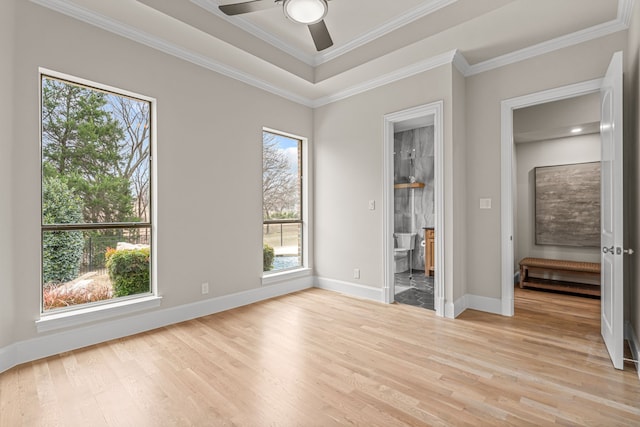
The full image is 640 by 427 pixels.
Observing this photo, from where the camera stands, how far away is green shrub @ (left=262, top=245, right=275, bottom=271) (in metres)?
4.34

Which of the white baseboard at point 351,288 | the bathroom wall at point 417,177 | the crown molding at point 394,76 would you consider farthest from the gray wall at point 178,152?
the bathroom wall at point 417,177

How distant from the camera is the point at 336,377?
7.30 ft

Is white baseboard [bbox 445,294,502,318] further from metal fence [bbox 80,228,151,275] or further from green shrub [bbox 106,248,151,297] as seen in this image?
metal fence [bbox 80,228,151,275]

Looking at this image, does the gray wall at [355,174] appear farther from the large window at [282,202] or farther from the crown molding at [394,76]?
the large window at [282,202]

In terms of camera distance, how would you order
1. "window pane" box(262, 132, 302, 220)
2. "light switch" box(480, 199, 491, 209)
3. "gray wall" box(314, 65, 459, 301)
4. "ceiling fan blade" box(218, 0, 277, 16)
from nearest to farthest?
"ceiling fan blade" box(218, 0, 277, 16) < "light switch" box(480, 199, 491, 209) < "gray wall" box(314, 65, 459, 301) < "window pane" box(262, 132, 302, 220)

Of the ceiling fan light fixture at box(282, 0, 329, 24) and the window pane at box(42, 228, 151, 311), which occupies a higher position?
the ceiling fan light fixture at box(282, 0, 329, 24)

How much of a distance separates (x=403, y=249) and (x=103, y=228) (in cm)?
470

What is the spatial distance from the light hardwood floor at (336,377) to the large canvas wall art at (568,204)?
203 centimetres

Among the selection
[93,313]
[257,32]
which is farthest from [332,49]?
[93,313]

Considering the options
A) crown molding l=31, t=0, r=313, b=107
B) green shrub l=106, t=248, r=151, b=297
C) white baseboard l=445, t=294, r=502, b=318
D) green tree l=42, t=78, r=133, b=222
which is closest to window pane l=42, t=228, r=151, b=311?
green shrub l=106, t=248, r=151, b=297

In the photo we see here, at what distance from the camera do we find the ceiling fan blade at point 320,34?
2.40 metres

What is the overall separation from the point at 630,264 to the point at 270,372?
3313mm

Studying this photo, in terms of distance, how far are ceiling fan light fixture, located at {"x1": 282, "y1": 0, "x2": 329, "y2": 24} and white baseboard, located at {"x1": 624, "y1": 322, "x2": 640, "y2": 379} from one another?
3.39m

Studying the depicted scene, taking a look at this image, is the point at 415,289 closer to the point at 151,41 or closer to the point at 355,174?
the point at 355,174
